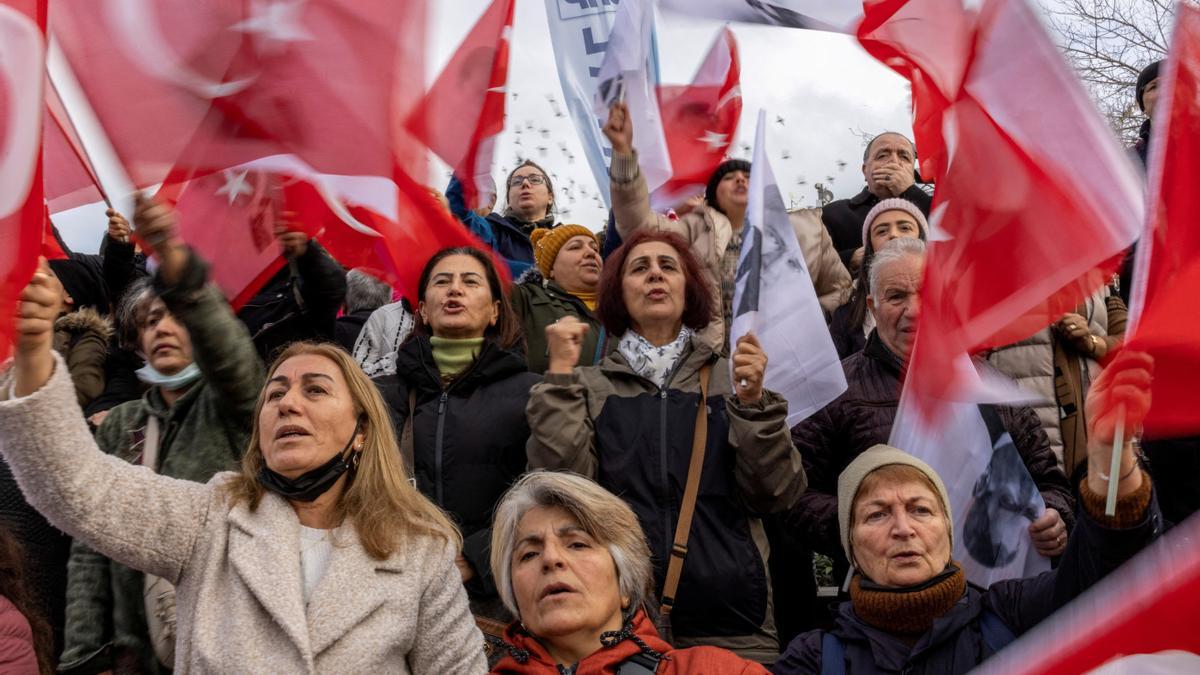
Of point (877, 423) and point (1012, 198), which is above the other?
point (1012, 198)

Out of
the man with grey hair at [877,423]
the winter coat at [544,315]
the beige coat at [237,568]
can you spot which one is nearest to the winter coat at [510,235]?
the winter coat at [544,315]

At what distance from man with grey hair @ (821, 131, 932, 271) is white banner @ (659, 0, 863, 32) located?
1925 mm

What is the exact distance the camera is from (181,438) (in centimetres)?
407

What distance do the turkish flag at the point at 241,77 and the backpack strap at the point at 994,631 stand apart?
2.29m

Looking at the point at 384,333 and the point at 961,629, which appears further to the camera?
the point at 384,333

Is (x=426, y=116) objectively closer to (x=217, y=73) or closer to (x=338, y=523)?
(x=217, y=73)

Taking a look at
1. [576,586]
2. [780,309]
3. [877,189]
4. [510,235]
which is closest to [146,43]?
[576,586]

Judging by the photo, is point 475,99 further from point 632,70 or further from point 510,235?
point 510,235

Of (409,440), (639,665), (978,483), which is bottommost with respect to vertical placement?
(639,665)

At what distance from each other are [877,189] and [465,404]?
3.13 m

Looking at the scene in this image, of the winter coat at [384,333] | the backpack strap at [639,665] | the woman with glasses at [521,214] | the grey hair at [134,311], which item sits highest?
the woman with glasses at [521,214]

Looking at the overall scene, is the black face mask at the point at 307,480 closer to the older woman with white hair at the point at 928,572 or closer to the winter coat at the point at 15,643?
the winter coat at the point at 15,643

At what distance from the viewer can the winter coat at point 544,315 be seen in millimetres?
5684

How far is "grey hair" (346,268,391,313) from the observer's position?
23.1 ft
